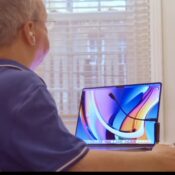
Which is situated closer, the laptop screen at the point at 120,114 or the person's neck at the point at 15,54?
the person's neck at the point at 15,54

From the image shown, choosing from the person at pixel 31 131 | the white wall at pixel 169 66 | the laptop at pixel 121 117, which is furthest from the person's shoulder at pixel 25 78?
the white wall at pixel 169 66

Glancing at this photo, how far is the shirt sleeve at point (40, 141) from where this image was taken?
635 mm

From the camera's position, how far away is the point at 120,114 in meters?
1.61

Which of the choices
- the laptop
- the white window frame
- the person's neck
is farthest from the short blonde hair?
the white window frame

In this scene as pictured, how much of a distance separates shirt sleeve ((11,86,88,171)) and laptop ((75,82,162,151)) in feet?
2.75

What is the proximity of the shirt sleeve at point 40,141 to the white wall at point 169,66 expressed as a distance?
1205 mm

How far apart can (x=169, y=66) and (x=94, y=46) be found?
42 cm

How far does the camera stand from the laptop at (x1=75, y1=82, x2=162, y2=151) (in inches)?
59.7

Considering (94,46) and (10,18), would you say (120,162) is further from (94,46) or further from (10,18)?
(94,46)

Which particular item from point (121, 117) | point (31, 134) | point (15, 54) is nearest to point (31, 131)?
point (31, 134)

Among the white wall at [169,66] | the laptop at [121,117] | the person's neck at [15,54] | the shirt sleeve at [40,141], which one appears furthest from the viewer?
the white wall at [169,66]

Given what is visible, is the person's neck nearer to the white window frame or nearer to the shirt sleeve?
the shirt sleeve

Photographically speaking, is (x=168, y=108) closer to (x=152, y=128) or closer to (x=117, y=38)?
(x=152, y=128)

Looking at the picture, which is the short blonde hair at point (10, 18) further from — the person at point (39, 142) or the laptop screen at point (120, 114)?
the laptop screen at point (120, 114)
